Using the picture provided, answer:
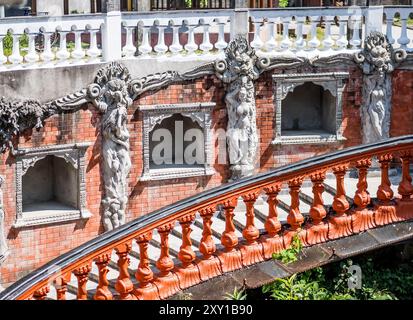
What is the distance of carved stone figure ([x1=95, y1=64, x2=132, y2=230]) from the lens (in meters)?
16.5

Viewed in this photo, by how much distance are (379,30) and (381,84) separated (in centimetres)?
87

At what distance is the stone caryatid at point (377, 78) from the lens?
17969 millimetres

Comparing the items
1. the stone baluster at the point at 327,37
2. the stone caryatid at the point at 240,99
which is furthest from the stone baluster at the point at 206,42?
the stone baluster at the point at 327,37

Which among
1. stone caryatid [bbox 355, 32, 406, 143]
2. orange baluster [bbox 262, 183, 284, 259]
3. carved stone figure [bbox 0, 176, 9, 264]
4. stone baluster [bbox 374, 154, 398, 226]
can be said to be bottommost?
carved stone figure [bbox 0, 176, 9, 264]

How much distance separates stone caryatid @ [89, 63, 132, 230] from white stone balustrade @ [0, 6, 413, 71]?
342 millimetres

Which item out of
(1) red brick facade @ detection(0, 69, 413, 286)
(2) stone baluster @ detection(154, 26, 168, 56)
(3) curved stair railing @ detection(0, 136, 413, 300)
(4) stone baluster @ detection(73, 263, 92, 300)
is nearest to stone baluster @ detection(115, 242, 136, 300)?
(3) curved stair railing @ detection(0, 136, 413, 300)

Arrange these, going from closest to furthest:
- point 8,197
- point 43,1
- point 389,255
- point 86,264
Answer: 1. point 86,264
2. point 389,255
3. point 8,197
4. point 43,1

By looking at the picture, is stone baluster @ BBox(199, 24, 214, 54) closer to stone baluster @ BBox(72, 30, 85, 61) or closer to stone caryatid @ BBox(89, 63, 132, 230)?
stone caryatid @ BBox(89, 63, 132, 230)

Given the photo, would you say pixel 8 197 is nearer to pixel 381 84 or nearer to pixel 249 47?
pixel 249 47

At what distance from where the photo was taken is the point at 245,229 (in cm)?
1199

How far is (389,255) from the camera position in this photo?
1277cm

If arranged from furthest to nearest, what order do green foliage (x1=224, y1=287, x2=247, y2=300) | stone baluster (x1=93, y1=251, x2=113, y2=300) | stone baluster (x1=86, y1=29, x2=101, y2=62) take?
stone baluster (x1=86, y1=29, x2=101, y2=62) < green foliage (x1=224, y1=287, x2=247, y2=300) < stone baluster (x1=93, y1=251, x2=113, y2=300)

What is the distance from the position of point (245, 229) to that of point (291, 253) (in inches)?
21.5
